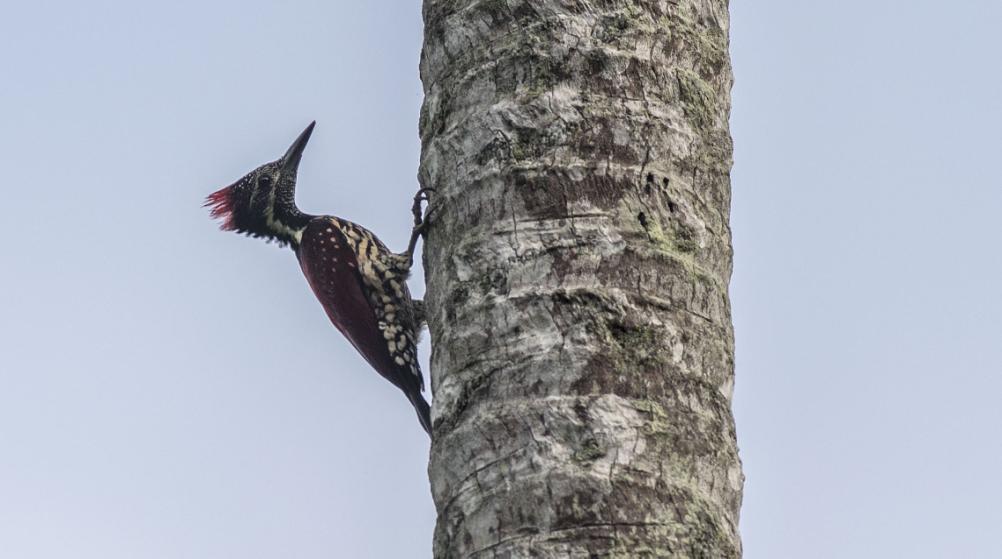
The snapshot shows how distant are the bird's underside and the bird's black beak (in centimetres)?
82

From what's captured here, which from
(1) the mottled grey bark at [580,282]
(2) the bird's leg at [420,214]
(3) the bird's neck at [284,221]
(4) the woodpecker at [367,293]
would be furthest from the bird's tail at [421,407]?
(1) the mottled grey bark at [580,282]

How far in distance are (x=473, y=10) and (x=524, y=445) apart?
113 centimetres

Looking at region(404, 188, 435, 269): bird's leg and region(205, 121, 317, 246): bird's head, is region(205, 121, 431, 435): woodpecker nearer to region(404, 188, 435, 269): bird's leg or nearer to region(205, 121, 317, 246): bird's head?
region(205, 121, 317, 246): bird's head

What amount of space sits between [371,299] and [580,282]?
4.04m

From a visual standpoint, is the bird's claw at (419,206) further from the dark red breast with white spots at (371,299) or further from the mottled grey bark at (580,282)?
the dark red breast with white spots at (371,299)

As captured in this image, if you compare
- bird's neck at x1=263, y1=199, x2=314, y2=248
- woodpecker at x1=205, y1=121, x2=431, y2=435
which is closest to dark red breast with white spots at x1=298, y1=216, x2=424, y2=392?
woodpecker at x1=205, y1=121, x2=431, y2=435

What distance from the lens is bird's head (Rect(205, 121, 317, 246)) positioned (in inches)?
284

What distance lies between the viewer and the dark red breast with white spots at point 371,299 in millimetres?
6449

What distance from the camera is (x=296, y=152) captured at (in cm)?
738

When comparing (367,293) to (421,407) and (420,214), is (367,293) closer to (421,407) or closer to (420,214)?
(421,407)

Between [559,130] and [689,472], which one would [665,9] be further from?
[689,472]

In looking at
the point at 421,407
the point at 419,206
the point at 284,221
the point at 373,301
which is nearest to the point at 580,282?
the point at 419,206

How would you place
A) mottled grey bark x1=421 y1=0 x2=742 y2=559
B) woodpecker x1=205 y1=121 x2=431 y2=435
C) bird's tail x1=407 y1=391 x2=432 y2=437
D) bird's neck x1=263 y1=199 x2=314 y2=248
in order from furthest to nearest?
bird's neck x1=263 y1=199 x2=314 y2=248 < woodpecker x1=205 y1=121 x2=431 y2=435 < bird's tail x1=407 y1=391 x2=432 y2=437 < mottled grey bark x1=421 y1=0 x2=742 y2=559

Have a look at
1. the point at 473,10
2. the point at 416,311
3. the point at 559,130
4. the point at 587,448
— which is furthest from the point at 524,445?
the point at 416,311
